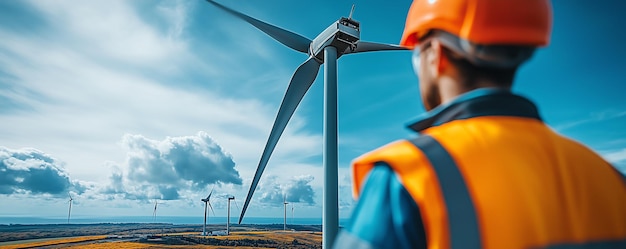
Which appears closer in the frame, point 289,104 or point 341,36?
point 341,36

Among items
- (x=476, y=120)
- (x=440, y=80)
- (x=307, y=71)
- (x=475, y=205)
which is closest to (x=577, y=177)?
(x=476, y=120)

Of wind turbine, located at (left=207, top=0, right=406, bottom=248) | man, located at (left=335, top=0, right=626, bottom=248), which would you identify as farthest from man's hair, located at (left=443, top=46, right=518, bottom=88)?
wind turbine, located at (left=207, top=0, right=406, bottom=248)

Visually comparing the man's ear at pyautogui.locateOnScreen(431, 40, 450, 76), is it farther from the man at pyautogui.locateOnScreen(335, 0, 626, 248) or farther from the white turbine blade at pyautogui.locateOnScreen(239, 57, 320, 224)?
the white turbine blade at pyautogui.locateOnScreen(239, 57, 320, 224)

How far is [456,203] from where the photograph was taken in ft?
4.97

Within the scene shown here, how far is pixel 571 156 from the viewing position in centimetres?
184

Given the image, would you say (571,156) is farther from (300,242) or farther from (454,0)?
(300,242)

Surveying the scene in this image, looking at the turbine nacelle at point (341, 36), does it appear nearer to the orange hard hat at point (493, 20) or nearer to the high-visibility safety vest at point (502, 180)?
the orange hard hat at point (493, 20)

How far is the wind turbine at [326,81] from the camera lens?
11977 mm

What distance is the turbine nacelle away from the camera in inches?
528

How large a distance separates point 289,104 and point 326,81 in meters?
2.70

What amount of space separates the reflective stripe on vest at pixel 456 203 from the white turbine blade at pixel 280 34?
14652 mm

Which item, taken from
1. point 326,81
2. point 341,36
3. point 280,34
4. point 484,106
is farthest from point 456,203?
point 280,34

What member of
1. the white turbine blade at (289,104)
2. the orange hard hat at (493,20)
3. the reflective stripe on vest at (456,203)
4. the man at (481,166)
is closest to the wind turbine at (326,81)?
the white turbine blade at (289,104)

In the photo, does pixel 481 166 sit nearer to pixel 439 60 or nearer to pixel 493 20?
pixel 439 60
